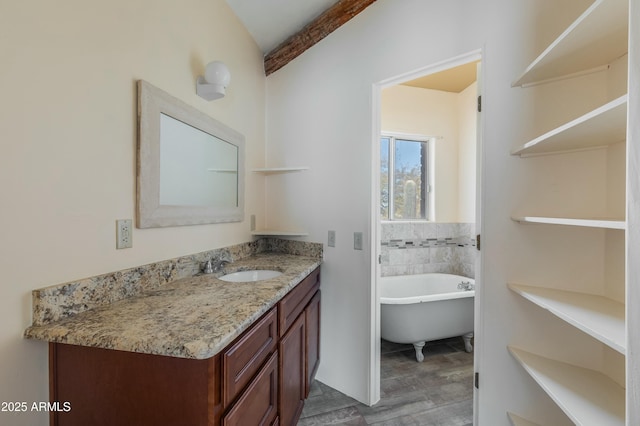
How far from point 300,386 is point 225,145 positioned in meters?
1.57

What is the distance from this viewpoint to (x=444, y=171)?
3357mm

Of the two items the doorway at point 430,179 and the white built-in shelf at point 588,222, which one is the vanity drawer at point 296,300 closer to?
the white built-in shelf at point 588,222

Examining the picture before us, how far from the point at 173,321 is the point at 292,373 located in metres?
0.88

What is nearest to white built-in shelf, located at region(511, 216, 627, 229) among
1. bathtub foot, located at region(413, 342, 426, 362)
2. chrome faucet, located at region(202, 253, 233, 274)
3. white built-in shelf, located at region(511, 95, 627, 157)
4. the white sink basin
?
white built-in shelf, located at region(511, 95, 627, 157)

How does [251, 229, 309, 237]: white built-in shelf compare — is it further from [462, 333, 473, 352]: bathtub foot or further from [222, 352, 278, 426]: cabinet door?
[462, 333, 473, 352]: bathtub foot

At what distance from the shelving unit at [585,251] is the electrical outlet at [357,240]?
892mm

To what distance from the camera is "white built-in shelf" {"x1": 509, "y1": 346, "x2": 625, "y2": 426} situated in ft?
3.13

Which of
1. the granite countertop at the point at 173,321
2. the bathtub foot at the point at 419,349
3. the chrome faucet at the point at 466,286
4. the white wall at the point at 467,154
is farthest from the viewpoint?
the white wall at the point at 467,154

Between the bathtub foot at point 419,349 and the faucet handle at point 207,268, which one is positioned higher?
the faucet handle at point 207,268

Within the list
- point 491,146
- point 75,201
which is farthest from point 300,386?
point 491,146

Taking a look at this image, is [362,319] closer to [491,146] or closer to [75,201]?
[491,146]

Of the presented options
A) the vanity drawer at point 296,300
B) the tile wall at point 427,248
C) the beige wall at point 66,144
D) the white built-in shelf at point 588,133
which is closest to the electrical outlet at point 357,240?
the vanity drawer at point 296,300

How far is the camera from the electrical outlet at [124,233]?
1099 mm

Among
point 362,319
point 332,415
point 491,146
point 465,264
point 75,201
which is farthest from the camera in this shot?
point 465,264
